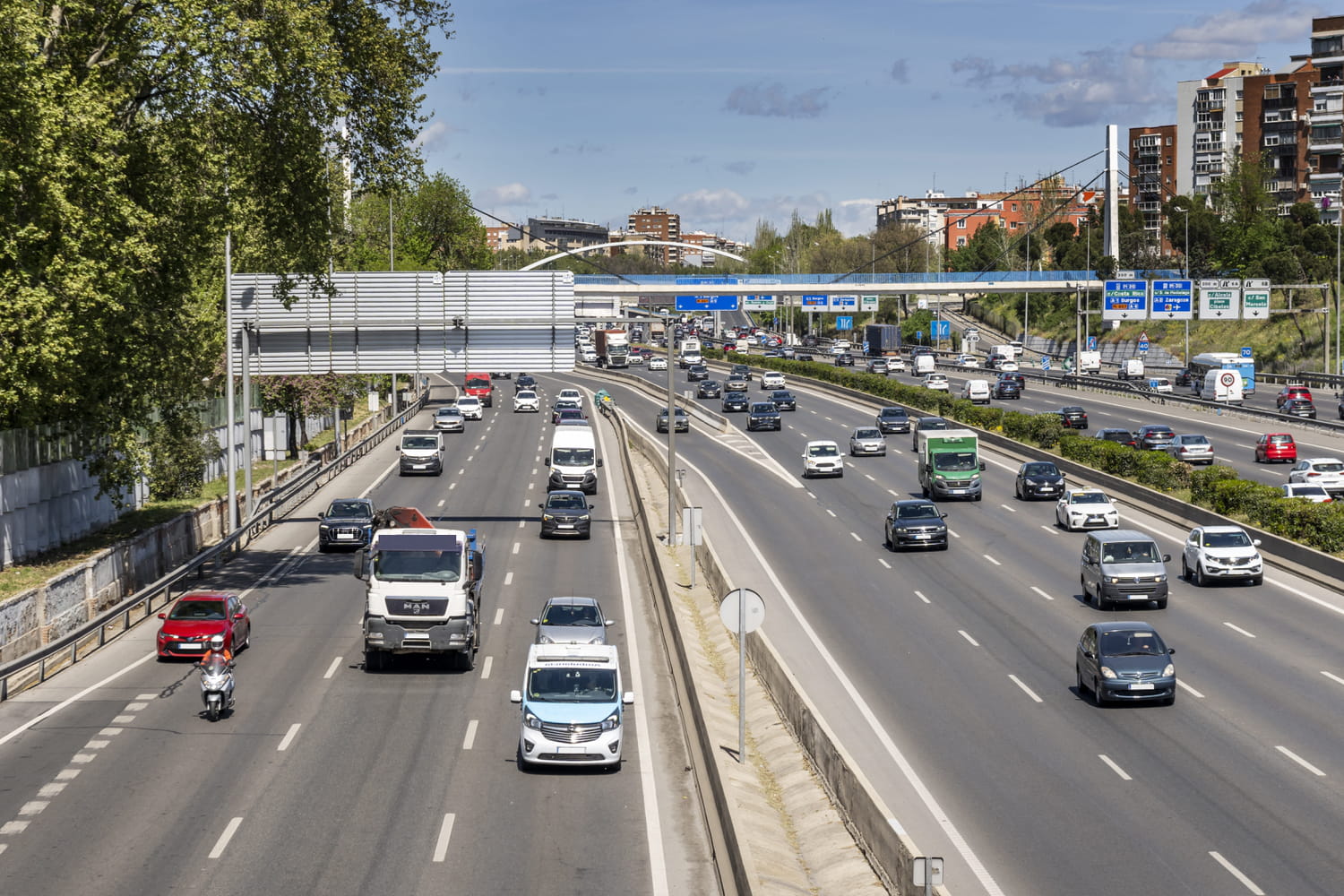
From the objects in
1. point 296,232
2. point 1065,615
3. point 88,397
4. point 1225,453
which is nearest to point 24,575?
point 88,397

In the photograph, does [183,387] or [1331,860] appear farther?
[183,387]

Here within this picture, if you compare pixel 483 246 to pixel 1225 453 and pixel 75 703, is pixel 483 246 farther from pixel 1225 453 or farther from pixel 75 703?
pixel 75 703

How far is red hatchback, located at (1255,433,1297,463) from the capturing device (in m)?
64.5

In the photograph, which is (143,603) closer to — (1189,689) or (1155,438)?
(1189,689)

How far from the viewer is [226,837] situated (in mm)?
19500

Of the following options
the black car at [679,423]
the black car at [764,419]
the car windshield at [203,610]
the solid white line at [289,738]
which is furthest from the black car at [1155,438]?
the solid white line at [289,738]

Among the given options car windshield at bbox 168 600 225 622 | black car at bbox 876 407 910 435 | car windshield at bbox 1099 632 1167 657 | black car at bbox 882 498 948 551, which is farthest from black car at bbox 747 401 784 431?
car windshield at bbox 1099 632 1167 657

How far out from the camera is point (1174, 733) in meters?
25.9

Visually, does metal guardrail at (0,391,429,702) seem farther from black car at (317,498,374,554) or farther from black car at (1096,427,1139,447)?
black car at (1096,427,1139,447)

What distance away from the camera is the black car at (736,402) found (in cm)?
9762

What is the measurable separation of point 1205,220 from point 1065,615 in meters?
125

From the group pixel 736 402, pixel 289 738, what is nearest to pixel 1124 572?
pixel 289 738

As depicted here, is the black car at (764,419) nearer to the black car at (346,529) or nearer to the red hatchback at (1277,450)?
the red hatchback at (1277,450)

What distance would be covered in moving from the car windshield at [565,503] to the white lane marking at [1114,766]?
28.5 metres
